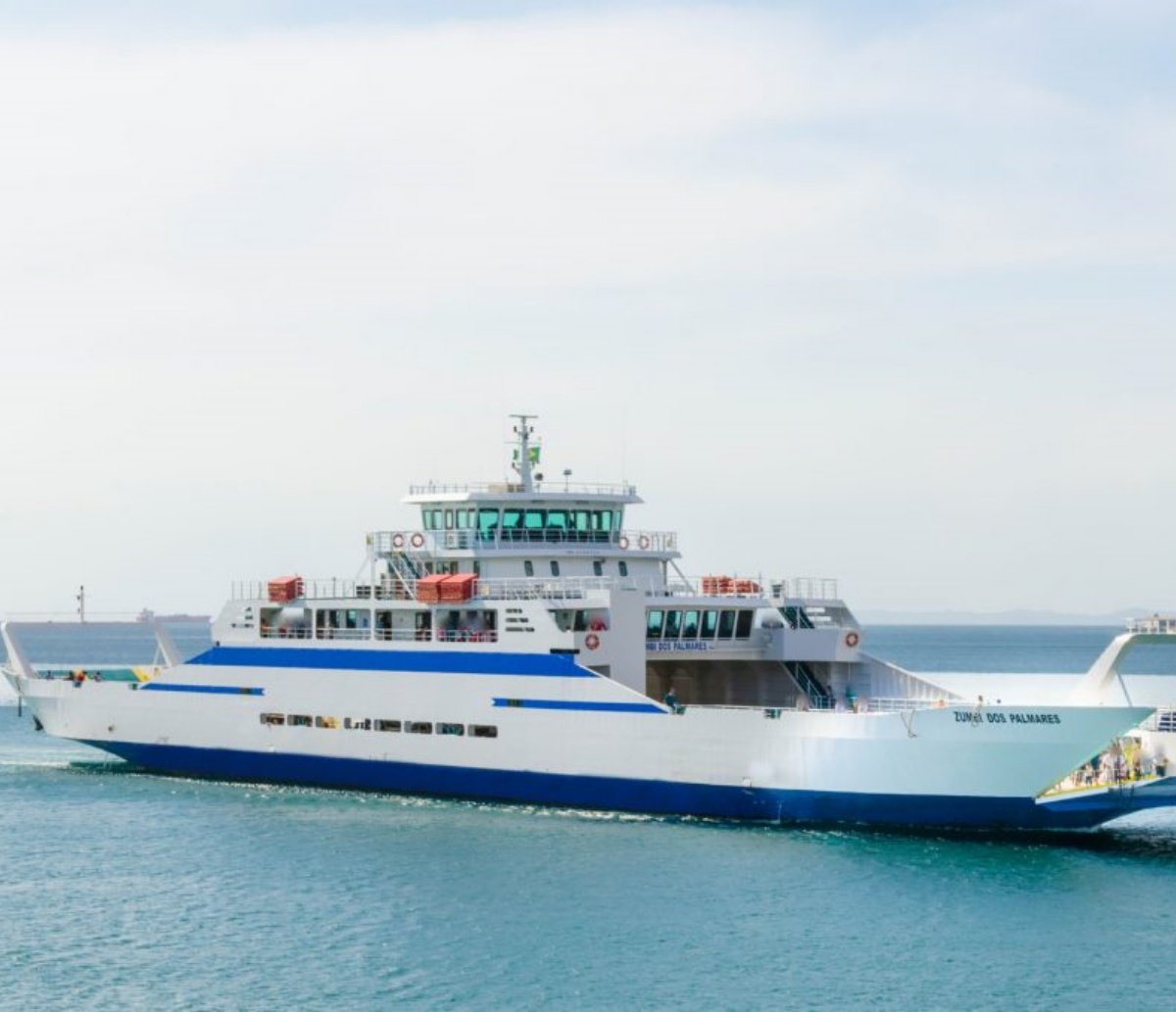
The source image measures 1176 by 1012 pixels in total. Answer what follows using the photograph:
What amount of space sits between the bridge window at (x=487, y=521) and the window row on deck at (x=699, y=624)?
4919 mm

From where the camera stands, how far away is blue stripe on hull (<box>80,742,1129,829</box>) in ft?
118

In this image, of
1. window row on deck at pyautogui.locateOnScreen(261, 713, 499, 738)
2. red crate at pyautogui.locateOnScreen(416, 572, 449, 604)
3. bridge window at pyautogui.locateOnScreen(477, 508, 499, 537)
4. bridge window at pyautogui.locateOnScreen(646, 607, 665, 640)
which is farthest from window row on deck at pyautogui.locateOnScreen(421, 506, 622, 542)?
window row on deck at pyautogui.locateOnScreen(261, 713, 499, 738)

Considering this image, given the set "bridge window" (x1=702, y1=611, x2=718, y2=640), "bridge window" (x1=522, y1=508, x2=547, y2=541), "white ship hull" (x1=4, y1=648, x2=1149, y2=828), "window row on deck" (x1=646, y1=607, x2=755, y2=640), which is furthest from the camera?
"bridge window" (x1=522, y1=508, x2=547, y2=541)

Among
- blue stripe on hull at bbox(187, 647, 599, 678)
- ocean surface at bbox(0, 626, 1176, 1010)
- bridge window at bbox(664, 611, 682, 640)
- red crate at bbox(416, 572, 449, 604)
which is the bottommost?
ocean surface at bbox(0, 626, 1176, 1010)

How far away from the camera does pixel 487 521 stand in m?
44.4

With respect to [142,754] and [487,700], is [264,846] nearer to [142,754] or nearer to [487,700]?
[487,700]

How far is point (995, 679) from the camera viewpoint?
12288 cm

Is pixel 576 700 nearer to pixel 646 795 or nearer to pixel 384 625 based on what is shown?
pixel 646 795

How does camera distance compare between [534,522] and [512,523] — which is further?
[534,522]

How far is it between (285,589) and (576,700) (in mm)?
9859

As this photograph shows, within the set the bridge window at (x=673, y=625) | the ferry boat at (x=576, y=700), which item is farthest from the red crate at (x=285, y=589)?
the bridge window at (x=673, y=625)

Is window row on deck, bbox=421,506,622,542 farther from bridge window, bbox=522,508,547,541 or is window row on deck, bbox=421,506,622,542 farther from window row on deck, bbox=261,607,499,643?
window row on deck, bbox=261,607,499,643

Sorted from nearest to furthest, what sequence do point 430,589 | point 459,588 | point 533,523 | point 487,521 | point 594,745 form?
point 594,745, point 459,588, point 430,589, point 487,521, point 533,523

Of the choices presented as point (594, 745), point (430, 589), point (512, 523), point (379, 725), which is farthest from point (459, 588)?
point (594, 745)
